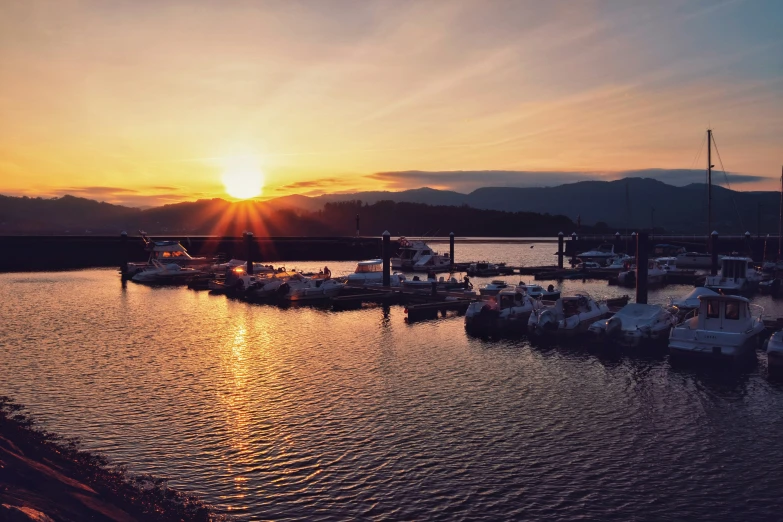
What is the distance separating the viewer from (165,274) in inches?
2510

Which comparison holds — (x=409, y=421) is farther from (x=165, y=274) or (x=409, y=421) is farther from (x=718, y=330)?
(x=165, y=274)

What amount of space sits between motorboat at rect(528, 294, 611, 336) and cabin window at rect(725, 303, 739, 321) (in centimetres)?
730

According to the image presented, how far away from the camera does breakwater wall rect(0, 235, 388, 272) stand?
8469cm

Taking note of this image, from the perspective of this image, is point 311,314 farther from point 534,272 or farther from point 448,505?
point 534,272

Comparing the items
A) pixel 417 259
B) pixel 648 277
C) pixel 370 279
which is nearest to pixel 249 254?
pixel 370 279

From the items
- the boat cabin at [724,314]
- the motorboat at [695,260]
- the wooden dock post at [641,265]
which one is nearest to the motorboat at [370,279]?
the wooden dock post at [641,265]

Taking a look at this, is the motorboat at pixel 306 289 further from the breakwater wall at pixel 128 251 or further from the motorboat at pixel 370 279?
the breakwater wall at pixel 128 251

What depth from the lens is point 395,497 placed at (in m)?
13.7

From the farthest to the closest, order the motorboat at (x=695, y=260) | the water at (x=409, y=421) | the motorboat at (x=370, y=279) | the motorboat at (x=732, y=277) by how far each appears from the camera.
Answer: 1. the motorboat at (x=695, y=260)
2. the motorboat at (x=370, y=279)
3. the motorboat at (x=732, y=277)
4. the water at (x=409, y=421)

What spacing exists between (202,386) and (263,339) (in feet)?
32.3

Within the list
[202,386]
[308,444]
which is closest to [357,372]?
[202,386]

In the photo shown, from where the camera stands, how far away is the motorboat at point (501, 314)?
35.1 m

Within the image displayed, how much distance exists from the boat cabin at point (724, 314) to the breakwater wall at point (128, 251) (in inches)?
2280

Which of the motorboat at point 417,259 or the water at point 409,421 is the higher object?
the motorboat at point 417,259
